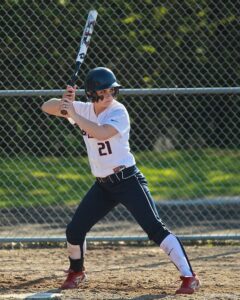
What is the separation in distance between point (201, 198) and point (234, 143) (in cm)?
110

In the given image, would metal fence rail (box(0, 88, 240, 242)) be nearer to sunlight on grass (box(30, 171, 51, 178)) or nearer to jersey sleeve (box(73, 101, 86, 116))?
sunlight on grass (box(30, 171, 51, 178))

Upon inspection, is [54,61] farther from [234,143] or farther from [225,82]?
[234,143]

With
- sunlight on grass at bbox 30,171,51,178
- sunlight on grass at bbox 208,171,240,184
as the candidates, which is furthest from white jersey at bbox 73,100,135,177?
sunlight on grass at bbox 208,171,240,184

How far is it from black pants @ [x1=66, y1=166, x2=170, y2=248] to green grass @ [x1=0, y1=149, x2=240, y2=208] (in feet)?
11.1

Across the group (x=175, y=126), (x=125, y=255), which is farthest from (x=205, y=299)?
(x=175, y=126)

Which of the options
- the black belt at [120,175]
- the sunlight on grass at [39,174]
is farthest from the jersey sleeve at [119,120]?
the sunlight on grass at [39,174]

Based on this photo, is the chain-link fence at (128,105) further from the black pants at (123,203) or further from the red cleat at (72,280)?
the black pants at (123,203)

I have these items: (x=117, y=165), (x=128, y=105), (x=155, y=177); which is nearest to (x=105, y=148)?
(x=117, y=165)

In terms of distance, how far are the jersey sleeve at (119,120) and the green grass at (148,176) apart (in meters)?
3.62

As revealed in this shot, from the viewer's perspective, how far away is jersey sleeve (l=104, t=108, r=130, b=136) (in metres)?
6.61

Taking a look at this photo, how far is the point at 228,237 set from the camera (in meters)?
8.78

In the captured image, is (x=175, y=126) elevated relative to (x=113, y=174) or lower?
lower

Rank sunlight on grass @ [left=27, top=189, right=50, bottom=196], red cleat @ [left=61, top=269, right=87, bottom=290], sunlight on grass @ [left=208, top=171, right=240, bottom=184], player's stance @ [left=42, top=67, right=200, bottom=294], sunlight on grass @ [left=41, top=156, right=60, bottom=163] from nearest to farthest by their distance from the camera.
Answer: player's stance @ [left=42, top=67, right=200, bottom=294], red cleat @ [left=61, top=269, right=87, bottom=290], sunlight on grass @ [left=41, top=156, right=60, bottom=163], sunlight on grass @ [left=27, top=189, right=50, bottom=196], sunlight on grass @ [left=208, top=171, right=240, bottom=184]

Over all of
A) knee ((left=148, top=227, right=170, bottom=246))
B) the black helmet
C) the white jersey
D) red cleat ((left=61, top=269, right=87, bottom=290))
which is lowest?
red cleat ((left=61, top=269, right=87, bottom=290))
